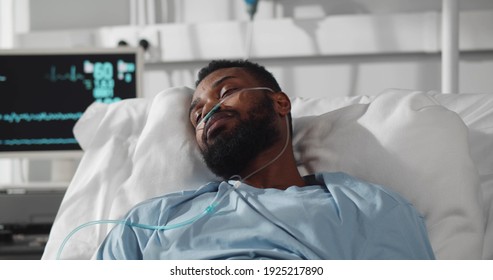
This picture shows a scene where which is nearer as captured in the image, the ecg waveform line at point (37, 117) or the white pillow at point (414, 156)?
the white pillow at point (414, 156)

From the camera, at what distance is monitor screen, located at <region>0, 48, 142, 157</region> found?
229cm

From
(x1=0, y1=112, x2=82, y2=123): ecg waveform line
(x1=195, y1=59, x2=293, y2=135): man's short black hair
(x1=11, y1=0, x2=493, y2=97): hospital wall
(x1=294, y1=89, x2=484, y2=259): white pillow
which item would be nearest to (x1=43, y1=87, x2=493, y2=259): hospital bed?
(x1=294, y1=89, x2=484, y2=259): white pillow

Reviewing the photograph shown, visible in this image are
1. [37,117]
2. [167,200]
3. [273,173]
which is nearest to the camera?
[167,200]

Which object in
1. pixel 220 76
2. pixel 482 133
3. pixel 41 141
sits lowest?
pixel 41 141

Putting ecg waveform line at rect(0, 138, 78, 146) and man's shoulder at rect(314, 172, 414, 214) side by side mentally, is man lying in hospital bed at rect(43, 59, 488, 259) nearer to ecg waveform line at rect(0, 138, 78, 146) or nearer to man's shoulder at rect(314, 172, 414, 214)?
man's shoulder at rect(314, 172, 414, 214)

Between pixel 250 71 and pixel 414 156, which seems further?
pixel 250 71

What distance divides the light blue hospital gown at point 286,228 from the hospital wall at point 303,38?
1.13 metres

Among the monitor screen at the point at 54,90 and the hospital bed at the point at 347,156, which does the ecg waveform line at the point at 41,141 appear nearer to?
the monitor screen at the point at 54,90

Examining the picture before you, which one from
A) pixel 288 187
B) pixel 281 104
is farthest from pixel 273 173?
pixel 281 104

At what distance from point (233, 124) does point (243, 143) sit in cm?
5

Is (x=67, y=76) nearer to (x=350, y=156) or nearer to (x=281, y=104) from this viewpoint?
(x=281, y=104)

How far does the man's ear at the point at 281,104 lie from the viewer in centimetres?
→ 155

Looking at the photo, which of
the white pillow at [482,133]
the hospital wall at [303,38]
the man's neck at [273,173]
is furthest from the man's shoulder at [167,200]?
the hospital wall at [303,38]

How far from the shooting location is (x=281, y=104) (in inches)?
61.7
